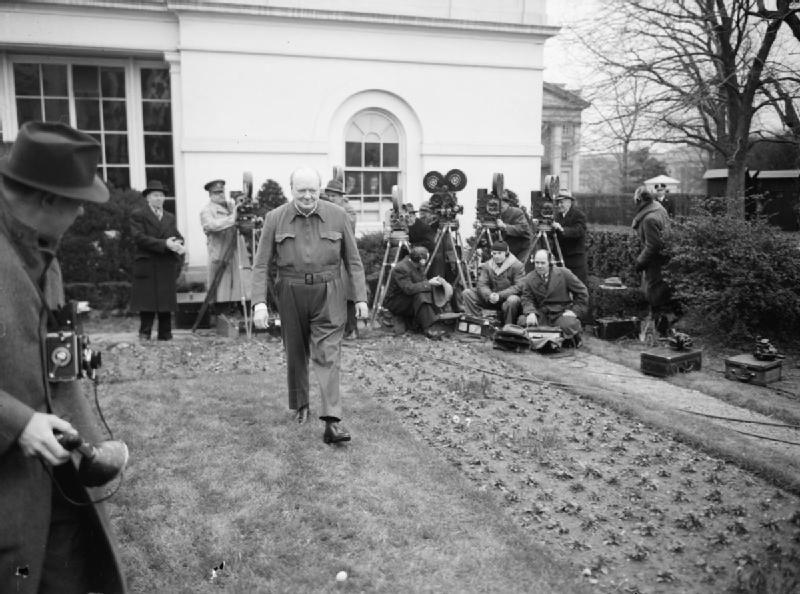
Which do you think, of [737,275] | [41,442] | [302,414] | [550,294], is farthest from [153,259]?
[41,442]

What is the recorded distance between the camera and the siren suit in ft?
17.5

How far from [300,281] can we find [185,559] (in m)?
2.25

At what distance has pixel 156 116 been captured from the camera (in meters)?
13.2

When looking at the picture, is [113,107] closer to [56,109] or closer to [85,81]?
[85,81]

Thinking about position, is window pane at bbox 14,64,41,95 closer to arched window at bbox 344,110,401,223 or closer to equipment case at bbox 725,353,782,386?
arched window at bbox 344,110,401,223

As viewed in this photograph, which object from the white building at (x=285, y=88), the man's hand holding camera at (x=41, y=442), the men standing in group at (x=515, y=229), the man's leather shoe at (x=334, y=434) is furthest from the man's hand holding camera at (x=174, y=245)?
the man's hand holding camera at (x=41, y=442)

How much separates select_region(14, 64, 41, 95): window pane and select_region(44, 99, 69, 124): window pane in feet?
0.82

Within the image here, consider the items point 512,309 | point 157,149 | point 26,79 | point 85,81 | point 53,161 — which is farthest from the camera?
point 157,149

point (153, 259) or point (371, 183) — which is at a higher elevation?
point (371, 183)

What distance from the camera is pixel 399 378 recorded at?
24.3ft

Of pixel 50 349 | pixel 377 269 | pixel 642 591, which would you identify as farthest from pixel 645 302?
pixel 50 349

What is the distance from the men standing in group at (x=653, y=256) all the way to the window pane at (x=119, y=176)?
8.71 meters

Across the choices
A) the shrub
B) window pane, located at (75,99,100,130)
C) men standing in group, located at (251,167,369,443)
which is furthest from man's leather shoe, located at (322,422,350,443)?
window pane, located at (75,99,100,130)

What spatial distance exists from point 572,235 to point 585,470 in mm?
5466
